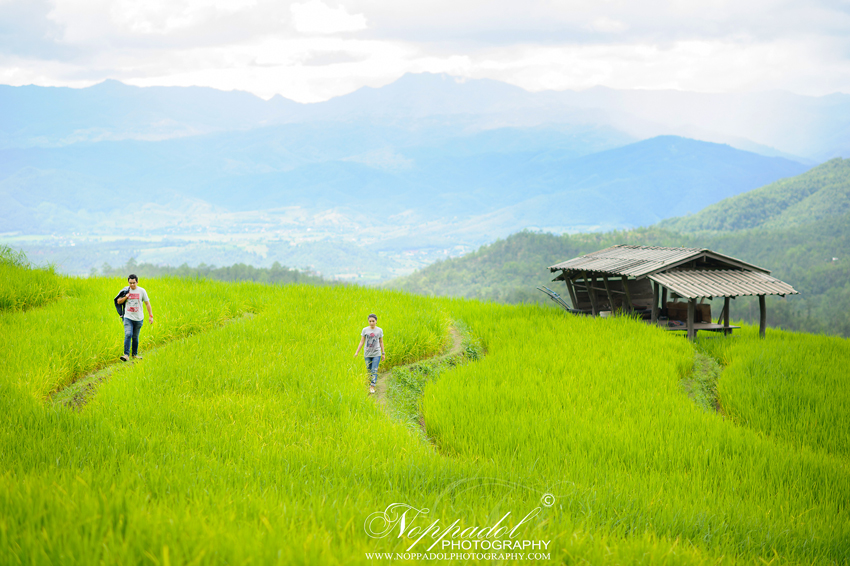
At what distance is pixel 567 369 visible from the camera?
991 centimetres

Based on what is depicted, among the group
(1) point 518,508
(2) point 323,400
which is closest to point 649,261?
(2) point 323,400

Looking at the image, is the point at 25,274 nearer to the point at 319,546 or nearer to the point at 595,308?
the point at 319,546

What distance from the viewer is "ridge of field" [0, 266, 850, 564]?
3475mm

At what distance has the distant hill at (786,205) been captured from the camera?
453 feet

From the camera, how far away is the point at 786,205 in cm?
14912

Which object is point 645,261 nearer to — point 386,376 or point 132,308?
point 386,376

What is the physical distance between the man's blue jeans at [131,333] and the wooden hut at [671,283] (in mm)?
10501

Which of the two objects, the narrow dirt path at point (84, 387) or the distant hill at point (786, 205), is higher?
the distant hill at point (786, 205)

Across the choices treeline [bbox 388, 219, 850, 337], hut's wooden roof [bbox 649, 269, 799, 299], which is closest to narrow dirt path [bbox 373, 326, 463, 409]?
hut's wooden roof [bbox 649, 269, 799, 299]

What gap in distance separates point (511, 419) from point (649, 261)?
26.2 ft

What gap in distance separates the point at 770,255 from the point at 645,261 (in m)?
117

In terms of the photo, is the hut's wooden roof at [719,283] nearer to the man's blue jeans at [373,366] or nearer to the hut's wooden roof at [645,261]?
the hut's wooden roof at [645,261]

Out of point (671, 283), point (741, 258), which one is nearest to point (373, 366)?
point (671, 283)

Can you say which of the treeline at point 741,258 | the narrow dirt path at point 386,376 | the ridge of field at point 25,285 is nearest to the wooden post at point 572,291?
the narrow dirt path at point 386,376
